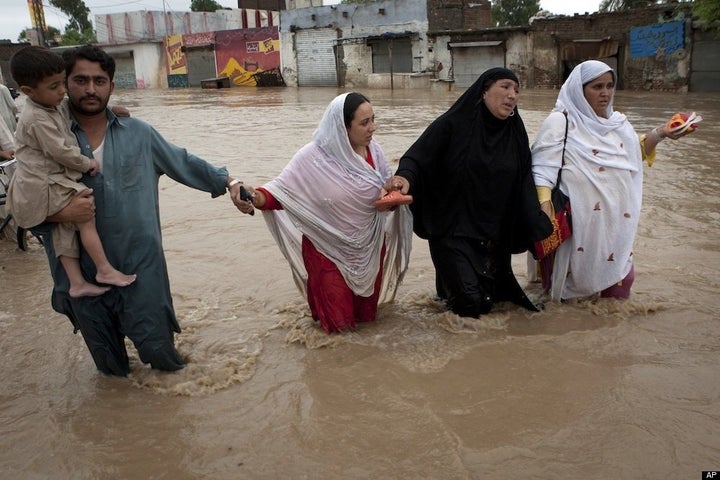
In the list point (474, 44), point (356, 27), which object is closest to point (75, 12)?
point (356, 27)

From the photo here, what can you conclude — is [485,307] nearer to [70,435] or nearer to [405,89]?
[70,435]

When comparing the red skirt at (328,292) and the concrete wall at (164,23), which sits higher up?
the concrete wall at (164,23)

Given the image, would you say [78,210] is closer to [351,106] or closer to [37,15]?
[351,106]

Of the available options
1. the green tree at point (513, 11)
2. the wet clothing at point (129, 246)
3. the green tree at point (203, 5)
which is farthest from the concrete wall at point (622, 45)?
the green tree at point (203, 5)

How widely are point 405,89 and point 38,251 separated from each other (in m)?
21.6

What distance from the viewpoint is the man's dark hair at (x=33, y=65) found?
2.29 meters

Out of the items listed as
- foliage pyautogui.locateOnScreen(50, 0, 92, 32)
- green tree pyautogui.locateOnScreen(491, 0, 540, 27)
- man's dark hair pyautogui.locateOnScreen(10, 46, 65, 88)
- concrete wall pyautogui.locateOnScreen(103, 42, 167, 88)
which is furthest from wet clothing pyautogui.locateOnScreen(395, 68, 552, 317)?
foliage pyautogui.locateOnScreen(50, 0, 92, 32)

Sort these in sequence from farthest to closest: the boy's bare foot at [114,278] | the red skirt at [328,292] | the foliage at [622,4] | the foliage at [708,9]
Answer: the foliage at [622,4]
the foliage at [708,9]
the red skirt at [328,292]
the boy's bare foot at [114,278]

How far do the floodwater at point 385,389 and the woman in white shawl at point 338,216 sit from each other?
22 cm

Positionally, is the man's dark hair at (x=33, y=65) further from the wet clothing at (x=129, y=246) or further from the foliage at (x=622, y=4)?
the foliage at (x=622, y=4)

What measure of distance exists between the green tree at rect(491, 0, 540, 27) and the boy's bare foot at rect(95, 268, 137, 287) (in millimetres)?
43286

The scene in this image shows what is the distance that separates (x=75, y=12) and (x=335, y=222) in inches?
2324

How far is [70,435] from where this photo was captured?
260cm

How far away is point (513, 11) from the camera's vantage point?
4291 cm
